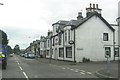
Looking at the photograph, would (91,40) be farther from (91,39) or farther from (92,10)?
(92,10)

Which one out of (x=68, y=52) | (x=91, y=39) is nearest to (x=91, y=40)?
(x=91, y=39)

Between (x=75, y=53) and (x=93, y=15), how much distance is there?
718 cm

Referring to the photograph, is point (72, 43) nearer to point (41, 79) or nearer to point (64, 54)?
point (64, 54)

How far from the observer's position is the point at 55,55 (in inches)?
1489

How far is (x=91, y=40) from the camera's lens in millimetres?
28172

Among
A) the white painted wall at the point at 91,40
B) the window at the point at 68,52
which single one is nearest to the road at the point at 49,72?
the white painted wall at the point at 91,40

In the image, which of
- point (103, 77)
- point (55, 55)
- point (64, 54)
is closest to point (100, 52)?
point (64, 54)

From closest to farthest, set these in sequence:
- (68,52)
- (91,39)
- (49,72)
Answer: (49,72)
(91,39)
(68,52)

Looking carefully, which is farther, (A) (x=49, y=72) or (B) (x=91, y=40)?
(B) (x=91, y=40)

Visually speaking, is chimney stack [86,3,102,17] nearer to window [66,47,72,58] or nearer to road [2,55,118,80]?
window [66,47,72,58]

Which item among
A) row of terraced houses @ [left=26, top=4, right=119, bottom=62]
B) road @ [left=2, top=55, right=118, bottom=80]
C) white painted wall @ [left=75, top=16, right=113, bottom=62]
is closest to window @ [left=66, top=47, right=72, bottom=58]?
row of terraced houses @ [left=26, top=4, right=119, bottom=62]

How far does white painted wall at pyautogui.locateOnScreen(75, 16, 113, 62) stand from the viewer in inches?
1074

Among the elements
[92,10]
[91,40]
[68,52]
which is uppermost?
[92,10]

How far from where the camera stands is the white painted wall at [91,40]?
89.5ft
